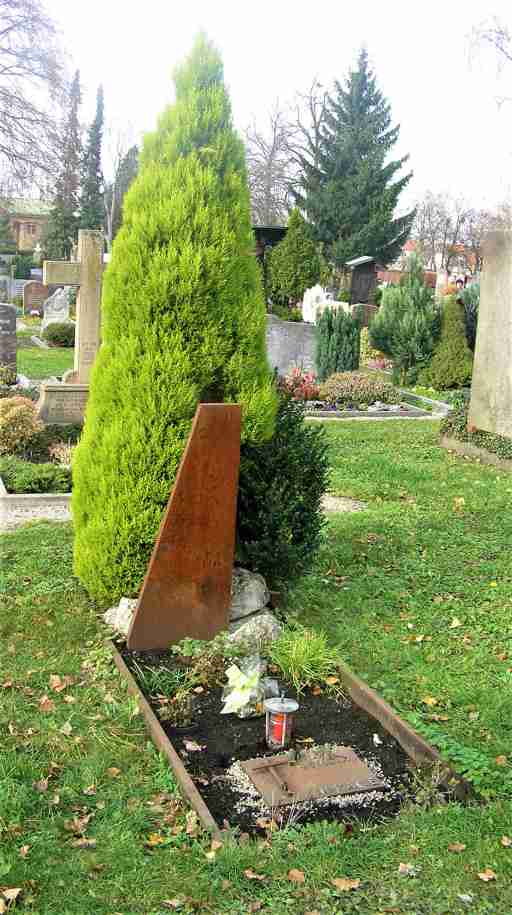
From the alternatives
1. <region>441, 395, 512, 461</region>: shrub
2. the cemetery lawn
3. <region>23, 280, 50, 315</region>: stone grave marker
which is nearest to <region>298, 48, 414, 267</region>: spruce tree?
<region>23, 280, 50, 315</region>: stone grave marker

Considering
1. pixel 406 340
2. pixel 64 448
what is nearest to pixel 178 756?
pixel 64 448

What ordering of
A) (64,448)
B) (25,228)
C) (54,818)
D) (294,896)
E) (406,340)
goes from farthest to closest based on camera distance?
(25,228)
(406,340)
(64,448)
(54,818)
(294,896)

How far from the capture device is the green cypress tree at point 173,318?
197 inches

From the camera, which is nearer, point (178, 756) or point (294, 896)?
point (294, 896)

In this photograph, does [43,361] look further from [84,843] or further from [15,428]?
[84,843]

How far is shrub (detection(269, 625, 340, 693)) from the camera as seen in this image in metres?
4.55

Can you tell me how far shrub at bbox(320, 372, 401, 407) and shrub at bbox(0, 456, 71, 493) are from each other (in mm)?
7306

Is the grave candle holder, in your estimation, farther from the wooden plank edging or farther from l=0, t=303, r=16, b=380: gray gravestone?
l=0, t=303, r=16, b=380: gray gravestone

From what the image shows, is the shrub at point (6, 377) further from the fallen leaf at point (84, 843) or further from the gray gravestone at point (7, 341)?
the fallen leaf at point (84, 843)

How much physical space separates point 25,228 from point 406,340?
68209 mm

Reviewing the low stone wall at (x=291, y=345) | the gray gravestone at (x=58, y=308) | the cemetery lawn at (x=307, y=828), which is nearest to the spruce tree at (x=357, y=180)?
the gray gravestone at (x=58, y=308)

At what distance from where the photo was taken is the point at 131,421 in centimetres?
507

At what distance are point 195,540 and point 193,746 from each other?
51.2 inches

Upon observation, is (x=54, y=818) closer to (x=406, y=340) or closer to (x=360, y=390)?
(x=360, y=390)
